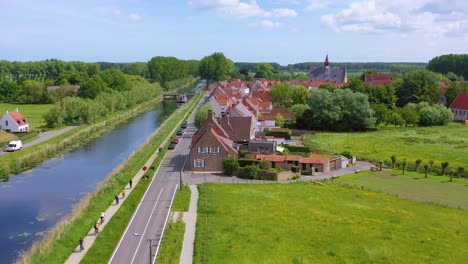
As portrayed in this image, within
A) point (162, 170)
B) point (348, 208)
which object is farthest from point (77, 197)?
point (348, 208)

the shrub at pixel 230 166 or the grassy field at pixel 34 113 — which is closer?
the shrub at pixel 230 166

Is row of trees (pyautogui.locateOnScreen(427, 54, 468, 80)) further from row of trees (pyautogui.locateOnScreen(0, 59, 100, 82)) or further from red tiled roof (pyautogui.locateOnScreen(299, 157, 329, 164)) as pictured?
red tiled roof (pyautogui.locateOnScreen(299, 157, 329, 164))

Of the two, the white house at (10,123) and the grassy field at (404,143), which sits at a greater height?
the white house at (10,123)

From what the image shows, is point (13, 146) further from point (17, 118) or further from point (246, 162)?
point (246, 162)

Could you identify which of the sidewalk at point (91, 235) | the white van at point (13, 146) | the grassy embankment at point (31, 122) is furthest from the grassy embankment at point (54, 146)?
the sidewalk at point (91, 235)

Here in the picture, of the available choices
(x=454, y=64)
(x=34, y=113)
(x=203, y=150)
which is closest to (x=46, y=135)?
(x=203, y=150)

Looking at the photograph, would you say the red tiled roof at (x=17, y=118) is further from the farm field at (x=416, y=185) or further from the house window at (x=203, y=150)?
the farm field at (x=416, y=185)
